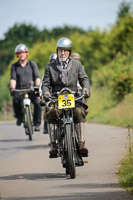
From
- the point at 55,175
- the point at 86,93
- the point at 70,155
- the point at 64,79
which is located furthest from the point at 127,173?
the point at 64,79

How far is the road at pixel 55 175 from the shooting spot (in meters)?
6.68

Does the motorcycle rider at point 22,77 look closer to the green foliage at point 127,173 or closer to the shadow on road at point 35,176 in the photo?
the shadow on road at point 35,176

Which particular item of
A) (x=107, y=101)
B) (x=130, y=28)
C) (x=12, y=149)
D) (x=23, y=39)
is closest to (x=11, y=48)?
(x=23, y=39)

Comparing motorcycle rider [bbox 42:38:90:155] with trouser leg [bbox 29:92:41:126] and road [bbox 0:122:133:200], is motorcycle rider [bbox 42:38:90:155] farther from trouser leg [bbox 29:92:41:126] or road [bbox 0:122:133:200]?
trouser leg [bbox 29:92:41:126]

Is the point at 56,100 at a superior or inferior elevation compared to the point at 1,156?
superior

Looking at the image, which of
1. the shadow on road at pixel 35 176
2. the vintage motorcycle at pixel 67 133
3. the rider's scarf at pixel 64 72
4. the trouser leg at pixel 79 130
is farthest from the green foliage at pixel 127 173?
the rider's scarf at pixel 64 72

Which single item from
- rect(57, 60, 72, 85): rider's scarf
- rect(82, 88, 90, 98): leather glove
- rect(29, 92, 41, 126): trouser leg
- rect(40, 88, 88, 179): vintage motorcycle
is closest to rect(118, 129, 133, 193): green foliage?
rect(40, 88, 88, 179): vintage motorcycle

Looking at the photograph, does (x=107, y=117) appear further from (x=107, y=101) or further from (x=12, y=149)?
(x=12, y=149)

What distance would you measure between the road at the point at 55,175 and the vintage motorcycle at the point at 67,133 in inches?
8.9

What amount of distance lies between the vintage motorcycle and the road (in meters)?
0.23

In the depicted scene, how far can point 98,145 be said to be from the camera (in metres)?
12.3

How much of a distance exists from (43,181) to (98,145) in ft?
14.9

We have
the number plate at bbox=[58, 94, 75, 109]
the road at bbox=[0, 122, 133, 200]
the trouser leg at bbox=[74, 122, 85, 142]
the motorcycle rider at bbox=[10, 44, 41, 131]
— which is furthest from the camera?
the motorcycle rider at bbox=[10, 44, 41, 131]

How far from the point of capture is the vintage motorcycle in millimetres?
7750
